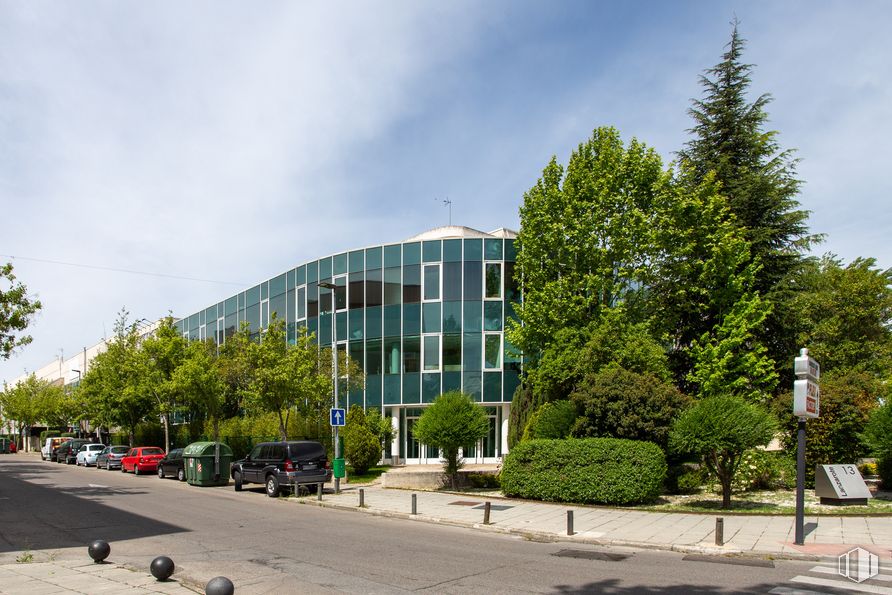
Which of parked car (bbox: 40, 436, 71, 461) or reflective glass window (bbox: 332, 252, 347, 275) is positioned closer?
reflective glass window (bbox: 332, 252, 347, 275)

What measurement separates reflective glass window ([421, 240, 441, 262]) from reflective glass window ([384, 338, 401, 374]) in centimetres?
464

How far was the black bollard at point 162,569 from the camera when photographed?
8.98m

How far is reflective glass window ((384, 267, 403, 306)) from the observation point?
34.7 metres

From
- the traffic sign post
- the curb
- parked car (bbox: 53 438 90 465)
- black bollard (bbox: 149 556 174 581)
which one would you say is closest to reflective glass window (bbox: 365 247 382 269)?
the curb

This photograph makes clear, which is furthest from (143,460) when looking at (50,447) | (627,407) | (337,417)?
(627,407)

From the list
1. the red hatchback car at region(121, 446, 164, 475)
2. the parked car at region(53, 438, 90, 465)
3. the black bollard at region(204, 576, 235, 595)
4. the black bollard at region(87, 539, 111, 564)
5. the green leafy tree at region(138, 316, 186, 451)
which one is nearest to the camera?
the black bollard at region(204, 576, 235, 595)

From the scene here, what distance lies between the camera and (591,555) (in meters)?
12.2

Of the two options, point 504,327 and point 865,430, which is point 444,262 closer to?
point 504,327

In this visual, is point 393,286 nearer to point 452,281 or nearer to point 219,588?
point 452,281

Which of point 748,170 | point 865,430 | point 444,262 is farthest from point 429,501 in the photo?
point 748,170

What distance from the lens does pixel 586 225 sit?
27719 millimetres

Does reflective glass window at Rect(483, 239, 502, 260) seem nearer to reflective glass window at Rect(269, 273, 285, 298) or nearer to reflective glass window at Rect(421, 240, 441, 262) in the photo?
reflective glass window at Rect(421, 240, 441, 262)

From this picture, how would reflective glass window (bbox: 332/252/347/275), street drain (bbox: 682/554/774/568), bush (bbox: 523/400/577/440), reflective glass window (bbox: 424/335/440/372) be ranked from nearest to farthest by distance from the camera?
street drain (bbox: 682/554/774/568)
bush (bbox: 523/400/577/440)
reflective glass window (bbox: 424/335/440/372)
reflective glass window (bbox: 332/252/347/275)

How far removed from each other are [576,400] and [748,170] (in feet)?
51.8
